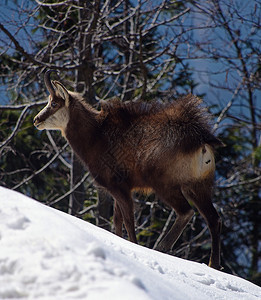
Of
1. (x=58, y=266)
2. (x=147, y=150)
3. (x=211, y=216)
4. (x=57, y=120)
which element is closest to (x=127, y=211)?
(x=147, y=150)

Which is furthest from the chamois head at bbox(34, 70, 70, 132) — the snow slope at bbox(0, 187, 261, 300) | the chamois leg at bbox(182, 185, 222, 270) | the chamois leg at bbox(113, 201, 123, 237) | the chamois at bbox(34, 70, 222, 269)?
the snow slope at bbox(0, 187, 261, 300)

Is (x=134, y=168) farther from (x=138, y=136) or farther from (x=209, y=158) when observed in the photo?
(x=209, y=158)

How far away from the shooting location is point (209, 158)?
19.7 feet

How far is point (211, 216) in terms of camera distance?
19.6 ft

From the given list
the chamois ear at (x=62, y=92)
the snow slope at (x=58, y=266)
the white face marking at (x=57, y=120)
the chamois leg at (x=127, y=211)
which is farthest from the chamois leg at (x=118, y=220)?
the snow slope at (x=58, y=266)

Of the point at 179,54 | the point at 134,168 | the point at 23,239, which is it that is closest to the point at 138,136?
the point at 134,168

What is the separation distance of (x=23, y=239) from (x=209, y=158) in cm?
354

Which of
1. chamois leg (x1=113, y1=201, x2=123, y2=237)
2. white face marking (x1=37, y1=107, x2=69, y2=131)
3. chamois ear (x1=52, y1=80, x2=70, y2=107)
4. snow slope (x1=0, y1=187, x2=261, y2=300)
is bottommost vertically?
chamois leg (x1=113, y1=201, x2=123, y2=237)

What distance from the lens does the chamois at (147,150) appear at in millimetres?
5941

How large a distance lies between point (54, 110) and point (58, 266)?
14.1 feet

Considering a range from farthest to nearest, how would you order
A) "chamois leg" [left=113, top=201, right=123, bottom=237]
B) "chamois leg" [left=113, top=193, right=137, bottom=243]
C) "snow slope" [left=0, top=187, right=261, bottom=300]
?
"chamois leg" [left=113, top=201, right=123, bottom=237], "chamois leg" [left=113, top=193, right=137, bottom=243], "snow slope" [left=0, top=187, right=261, bottom=300]

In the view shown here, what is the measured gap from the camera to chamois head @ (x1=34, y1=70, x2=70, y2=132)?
664 cm

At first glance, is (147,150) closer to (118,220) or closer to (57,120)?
(118,220)

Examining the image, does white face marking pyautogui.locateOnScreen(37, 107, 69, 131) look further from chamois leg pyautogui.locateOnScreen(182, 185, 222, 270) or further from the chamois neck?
chamois leg pyautogui.locateOnScreen(182, 185, 222, 270)
